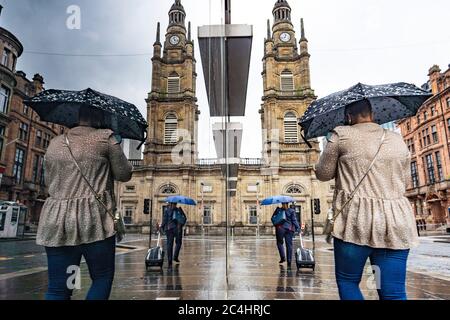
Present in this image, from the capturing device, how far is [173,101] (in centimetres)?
270

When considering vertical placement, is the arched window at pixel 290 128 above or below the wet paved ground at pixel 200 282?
above

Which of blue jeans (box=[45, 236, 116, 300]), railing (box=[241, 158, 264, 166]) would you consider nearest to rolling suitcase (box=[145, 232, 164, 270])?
railing (box=[241, 158, 264, 166])

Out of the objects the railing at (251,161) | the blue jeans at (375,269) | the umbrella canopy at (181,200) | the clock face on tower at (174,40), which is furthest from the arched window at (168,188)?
the blue jeans at (375,269)

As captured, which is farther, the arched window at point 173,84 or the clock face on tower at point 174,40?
the arched window at point 173,84

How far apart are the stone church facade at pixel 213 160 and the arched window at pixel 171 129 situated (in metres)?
0.01

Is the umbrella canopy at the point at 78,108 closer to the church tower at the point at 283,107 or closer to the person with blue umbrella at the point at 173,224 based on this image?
the church tower at the point at 283,107

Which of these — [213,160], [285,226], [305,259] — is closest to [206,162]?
[213,160]

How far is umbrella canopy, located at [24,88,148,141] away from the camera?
1690mm

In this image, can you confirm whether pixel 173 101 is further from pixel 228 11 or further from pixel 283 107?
pixel 283 107

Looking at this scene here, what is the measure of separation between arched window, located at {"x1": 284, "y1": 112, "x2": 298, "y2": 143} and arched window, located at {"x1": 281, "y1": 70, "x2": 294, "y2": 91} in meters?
0.34

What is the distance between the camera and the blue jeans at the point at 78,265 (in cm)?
151

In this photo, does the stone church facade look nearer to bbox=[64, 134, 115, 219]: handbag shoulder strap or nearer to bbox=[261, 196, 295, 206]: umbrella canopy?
bbox=[261, 196, 295, 206]: umbrella canopy
